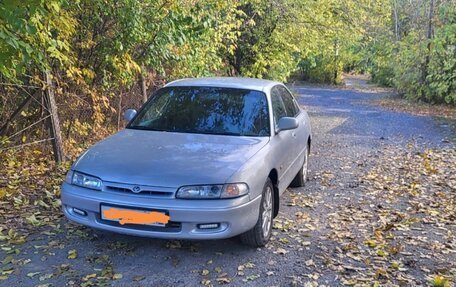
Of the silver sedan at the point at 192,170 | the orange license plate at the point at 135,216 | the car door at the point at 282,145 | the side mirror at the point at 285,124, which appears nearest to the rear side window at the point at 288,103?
the car door at the point at 282,145

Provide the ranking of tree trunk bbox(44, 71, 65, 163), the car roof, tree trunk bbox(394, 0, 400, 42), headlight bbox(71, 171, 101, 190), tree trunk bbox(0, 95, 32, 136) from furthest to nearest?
tree trunk bbox(394, 0, 400, 42)
tree trunk bbox(0, 95, 32, 136)
tree trunk bbox(44, 71, 65, 163)
the car roof
headlight bbox(71, 171, 101, 190)

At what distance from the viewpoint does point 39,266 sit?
3.77 m

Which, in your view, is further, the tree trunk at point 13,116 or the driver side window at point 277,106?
the tree trunk at point 13,116

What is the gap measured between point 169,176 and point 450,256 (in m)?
2.70

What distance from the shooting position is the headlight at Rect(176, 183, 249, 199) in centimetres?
359

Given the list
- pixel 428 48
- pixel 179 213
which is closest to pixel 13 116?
pixel 179 213

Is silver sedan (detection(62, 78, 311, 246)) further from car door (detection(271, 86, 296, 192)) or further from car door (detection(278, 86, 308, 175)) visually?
car door (detection(278, 86, 308, 175))

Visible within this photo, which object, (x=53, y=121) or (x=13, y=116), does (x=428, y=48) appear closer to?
(x=53, y=121)

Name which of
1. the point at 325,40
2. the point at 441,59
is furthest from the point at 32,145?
the point at 441,59

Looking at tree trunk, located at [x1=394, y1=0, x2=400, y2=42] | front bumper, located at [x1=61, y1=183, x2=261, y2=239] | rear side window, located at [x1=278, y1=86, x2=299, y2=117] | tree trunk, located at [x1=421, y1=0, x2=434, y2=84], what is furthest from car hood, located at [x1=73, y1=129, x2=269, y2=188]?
tree trunk, located at [x1=394, y1=0, x2=400, y2=42]

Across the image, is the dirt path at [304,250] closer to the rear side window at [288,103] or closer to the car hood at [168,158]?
the car hood at [168,158]

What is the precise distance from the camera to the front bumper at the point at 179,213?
355cm

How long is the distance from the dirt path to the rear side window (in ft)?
3.51

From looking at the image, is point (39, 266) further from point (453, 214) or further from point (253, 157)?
point (453, 214)
